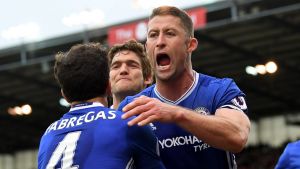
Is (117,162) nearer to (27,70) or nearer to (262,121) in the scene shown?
(27,70)

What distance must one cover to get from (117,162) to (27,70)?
2132cm

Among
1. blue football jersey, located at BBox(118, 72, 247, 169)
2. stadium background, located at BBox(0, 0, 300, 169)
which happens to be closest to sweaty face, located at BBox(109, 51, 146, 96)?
blue football jersey, located at BBox(118, 72, 247, 169)

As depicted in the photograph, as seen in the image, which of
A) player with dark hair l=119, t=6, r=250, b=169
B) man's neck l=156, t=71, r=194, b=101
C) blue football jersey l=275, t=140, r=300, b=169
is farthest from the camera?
man's neck l=156, t=71, r=194, b=101

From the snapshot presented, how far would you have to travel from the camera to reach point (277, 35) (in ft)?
69.9

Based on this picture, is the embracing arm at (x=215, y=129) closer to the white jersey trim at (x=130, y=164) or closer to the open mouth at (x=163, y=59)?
the white jersey trim at (x=130, y=164)

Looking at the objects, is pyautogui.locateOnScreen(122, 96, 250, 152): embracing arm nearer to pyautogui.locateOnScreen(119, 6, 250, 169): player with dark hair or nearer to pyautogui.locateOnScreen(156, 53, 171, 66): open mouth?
pyautogui.locateOnScreen(119, 6, 250, 169): player with dark hair

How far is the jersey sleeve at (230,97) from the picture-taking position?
166 inches

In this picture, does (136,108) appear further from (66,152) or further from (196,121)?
(66,152)

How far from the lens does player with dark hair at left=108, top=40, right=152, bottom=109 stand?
19.8 feet

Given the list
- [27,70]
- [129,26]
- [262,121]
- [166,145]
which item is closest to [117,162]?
[166,145]

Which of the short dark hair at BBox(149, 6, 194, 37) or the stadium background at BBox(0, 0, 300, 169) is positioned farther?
the stadium background at BBox(0, 0, 300, 169)

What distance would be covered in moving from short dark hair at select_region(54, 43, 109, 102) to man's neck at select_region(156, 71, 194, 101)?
0.79 meters

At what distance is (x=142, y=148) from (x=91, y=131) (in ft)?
0.97

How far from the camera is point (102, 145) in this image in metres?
3.75
